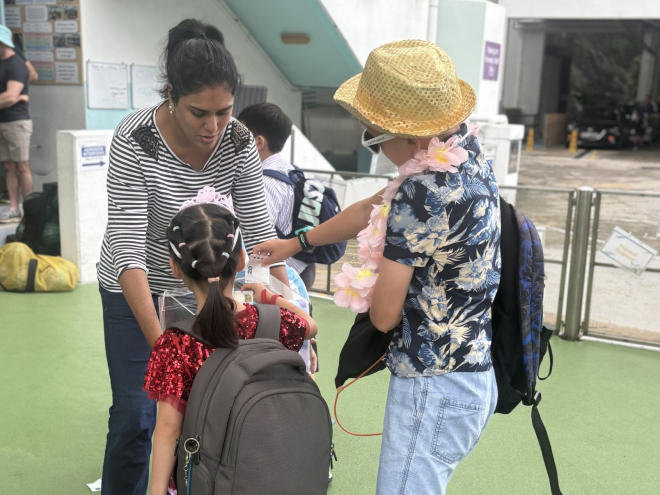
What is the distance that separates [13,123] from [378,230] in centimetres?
571

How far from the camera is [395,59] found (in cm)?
164

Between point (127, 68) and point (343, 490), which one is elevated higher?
point (127, 68)

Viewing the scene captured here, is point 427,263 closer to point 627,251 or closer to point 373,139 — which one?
point 373,139

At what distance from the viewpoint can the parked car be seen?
24516 mm

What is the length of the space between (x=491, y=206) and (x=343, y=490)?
175 cm

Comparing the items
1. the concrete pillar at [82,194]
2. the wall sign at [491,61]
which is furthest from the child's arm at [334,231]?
the wall sign at [491,61]

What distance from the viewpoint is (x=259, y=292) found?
209 cm

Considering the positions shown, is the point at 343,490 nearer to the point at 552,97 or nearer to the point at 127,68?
the point at 127,68

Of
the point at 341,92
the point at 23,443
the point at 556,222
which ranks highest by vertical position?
the point at 341,92

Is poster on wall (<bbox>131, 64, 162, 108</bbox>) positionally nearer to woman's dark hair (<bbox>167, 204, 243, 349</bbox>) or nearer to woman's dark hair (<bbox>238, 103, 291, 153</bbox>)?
woman's dark hair (<bbox>238, 103, 291, 153</bbox>)

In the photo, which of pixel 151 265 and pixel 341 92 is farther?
pixel 151 265

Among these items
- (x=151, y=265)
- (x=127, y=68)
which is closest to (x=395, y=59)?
(x=151, y=265)

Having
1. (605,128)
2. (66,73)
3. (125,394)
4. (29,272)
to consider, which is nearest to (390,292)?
(125,394)

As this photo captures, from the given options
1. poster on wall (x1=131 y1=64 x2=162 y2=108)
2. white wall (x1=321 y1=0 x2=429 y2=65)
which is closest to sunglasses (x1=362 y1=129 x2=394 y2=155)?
poster on wall (x1=131 y1=64 x2=162 y2=108)
